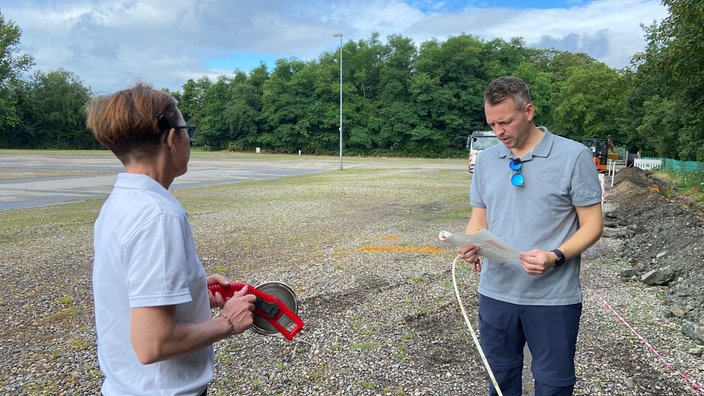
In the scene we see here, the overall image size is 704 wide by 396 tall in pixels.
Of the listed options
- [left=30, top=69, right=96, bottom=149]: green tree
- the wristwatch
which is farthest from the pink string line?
[left=30, top=69, right=96, bottom=149]: green tree

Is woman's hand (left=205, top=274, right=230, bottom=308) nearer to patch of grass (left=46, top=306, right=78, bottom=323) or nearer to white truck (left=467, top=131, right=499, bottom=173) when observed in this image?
patch of grass (left=46, top=306, right=78, bottom=323)

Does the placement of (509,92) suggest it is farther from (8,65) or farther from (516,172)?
(8,65)

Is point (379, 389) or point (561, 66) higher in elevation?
point (561, 66)

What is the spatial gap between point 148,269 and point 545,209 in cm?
187

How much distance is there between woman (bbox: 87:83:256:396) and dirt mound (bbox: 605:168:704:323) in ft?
17.2

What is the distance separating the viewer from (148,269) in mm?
1344

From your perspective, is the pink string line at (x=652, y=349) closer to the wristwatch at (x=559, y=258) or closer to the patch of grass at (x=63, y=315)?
the wristwatch at (x=559, y=258)

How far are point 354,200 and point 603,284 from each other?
961cm

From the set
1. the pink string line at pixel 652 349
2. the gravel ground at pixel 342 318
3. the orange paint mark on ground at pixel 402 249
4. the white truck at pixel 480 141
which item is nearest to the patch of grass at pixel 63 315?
the gravel ground at pixel 342 318

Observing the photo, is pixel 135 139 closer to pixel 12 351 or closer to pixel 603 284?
pixel 12 351

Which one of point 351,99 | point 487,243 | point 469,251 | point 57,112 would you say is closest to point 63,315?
point 469,251

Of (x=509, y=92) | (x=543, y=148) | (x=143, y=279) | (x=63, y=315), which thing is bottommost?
(x=63, y=315)

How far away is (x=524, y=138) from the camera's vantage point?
2.47m

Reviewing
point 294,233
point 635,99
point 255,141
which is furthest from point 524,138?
point 255,141
